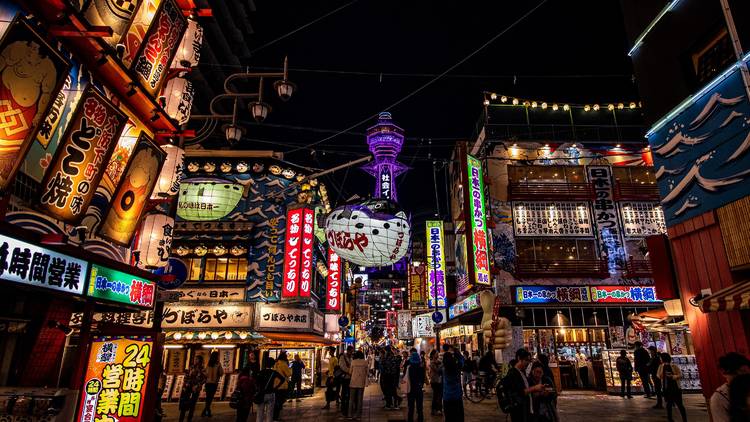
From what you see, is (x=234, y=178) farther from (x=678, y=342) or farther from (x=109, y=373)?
(x=678, y=342)

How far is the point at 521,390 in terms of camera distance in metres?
6.71

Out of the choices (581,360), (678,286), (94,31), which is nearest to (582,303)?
(581,360)

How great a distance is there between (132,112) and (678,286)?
1327cm

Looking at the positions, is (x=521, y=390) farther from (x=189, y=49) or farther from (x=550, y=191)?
(x=550, y=191)

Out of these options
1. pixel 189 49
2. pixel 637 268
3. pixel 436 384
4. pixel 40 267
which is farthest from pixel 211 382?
pixel 637 268

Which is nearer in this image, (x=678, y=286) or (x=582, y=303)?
(x=678, y=286)

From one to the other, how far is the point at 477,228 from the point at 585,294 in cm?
751

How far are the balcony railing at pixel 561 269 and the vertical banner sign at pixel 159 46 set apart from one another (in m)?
19.4

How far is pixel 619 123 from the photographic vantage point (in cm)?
2661

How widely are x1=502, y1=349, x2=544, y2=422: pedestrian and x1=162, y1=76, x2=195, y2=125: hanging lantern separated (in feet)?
30.9

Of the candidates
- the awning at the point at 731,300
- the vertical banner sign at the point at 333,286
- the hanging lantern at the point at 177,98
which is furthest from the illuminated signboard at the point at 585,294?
the hanging lantern at the point at 177,98

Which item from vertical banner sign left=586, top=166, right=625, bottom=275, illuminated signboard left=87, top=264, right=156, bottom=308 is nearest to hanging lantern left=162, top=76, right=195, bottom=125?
illuminated signboard left=87, top=264, right=156, bottom=308

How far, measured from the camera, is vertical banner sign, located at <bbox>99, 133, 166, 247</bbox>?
28.6 ft

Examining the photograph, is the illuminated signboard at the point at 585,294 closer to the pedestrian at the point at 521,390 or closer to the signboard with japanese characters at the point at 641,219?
the signboard with japanese characters at the point at 641,219
